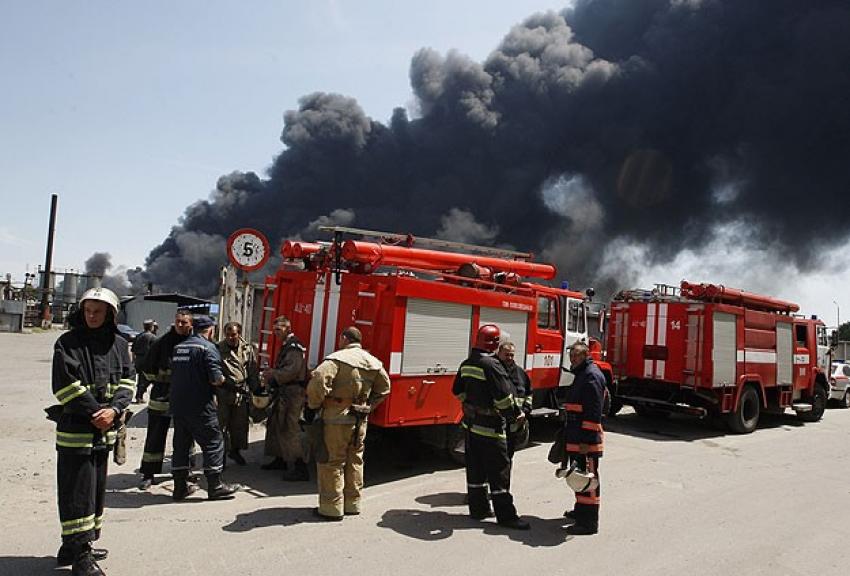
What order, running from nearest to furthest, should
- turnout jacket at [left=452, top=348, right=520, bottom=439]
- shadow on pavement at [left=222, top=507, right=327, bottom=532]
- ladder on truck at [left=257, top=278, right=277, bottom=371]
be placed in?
shadow on pavement at [left=222, top=507, right=327, bottom=532], turnout jacket at [left=452, top=348, right=520, bottom=439], ladder on truck at [left=257, top=278, right=277, bottom=371]

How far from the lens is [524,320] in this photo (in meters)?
8.14

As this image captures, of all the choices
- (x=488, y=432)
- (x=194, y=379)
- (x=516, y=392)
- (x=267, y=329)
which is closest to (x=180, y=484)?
(x=194, y=379)

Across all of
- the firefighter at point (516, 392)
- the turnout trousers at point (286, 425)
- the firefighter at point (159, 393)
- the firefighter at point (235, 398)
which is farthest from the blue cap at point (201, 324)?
the firefighter at point (516, 392)

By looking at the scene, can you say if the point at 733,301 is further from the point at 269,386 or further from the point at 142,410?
the point at 142,410

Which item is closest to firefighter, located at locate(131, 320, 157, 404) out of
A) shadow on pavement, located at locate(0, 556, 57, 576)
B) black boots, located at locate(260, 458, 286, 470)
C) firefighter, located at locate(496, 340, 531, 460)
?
black boots, located at locate(260, 458, 286, 470)

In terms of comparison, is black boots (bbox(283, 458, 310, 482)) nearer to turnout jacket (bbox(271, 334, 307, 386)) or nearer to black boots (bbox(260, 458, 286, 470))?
black boots (bbox(260, 458, 286, 470))

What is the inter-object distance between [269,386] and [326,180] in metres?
42.9

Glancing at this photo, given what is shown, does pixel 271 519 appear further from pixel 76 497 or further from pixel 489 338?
pixel 489 338

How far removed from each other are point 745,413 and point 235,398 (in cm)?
898

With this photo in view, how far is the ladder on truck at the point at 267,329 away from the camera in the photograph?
24.8 ft

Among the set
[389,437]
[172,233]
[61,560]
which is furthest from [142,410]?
[172,233]

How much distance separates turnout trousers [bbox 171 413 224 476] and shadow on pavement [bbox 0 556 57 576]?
149 centimetres

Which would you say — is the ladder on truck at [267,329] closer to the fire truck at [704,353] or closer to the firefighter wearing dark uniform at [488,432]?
the firefighter wearing dark uniform at [488,432]

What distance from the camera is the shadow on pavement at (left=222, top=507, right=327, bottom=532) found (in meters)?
4.90
